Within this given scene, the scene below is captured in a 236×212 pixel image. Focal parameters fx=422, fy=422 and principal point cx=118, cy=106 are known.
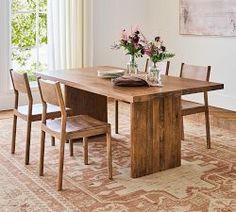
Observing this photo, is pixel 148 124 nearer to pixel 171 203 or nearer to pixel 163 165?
pixel 163 165

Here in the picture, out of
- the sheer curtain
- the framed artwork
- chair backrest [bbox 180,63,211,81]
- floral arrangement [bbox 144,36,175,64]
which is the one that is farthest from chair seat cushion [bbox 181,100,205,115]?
the sheer curtain

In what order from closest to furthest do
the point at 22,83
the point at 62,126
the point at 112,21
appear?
the point at 62,126 < the point at 22,83 < the point at 112,21

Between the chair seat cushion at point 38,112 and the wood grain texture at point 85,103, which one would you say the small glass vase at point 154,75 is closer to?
the chair seat cushion at point 38,112

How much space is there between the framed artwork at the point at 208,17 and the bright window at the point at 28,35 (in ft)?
6.46

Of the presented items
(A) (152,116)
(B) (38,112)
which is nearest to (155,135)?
(A) (152,116)

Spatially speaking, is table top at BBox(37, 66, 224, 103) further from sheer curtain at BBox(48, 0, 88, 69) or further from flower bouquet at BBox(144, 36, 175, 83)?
sheer curtain at BBox(48, 0, 88, 69)

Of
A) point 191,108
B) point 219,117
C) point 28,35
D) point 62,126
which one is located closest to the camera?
point 62,126

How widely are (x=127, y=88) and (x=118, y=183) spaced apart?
2.35 ft

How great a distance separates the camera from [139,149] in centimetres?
321

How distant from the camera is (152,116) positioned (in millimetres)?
3248

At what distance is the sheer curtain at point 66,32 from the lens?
5.63 m

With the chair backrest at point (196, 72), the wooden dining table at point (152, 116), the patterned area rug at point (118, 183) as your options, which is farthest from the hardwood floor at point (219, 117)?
the wooden dining table at point (152, 116)

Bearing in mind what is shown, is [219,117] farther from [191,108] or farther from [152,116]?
[152,116]

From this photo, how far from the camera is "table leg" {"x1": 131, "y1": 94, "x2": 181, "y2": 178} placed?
3.18 meters
